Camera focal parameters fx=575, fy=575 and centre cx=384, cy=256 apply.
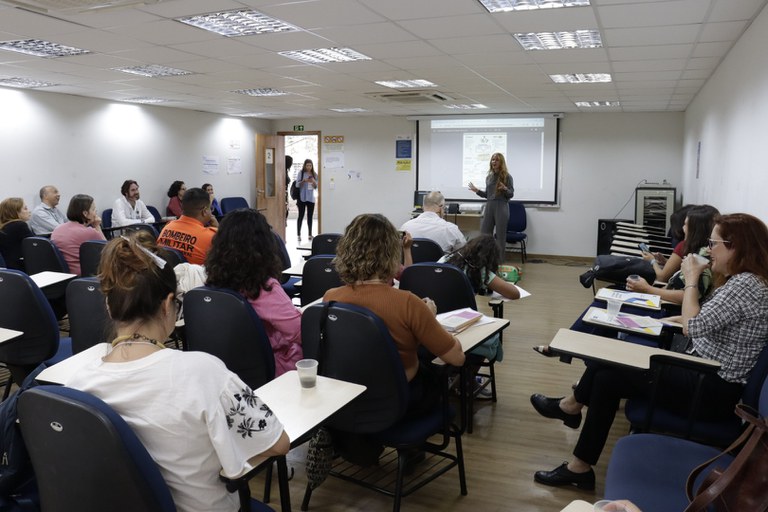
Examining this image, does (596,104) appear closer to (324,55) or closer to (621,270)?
(621,270)

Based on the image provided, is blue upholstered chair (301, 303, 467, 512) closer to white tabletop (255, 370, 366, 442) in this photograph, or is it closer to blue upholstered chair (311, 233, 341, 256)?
white tabletop (255, 370, 366, 442)

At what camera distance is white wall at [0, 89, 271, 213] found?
725 cm

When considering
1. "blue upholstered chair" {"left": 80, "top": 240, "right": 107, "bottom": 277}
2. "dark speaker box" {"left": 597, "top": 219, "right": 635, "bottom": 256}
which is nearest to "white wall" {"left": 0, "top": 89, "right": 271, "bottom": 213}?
"blue upholstered chair" {"left": 80, "top": 240, "right": 107, "bottom": 277}

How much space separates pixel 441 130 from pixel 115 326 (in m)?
9.55

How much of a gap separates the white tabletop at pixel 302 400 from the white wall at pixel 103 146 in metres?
6.79

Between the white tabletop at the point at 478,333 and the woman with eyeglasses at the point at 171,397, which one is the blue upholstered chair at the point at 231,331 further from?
the woman with eyeglasses at the point at 171,397

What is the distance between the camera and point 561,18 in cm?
375

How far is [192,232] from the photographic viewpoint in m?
4.01

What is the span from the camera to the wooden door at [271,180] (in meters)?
11.5

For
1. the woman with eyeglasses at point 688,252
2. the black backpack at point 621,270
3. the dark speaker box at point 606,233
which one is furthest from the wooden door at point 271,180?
the woman with eyeglasses at point 688,252

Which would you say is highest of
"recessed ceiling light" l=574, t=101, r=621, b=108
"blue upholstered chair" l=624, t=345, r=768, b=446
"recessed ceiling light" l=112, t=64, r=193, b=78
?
"recessed ceiling light" l=574, t=101, r=621, b=108

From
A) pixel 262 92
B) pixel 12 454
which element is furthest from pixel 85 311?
pixel 262 92

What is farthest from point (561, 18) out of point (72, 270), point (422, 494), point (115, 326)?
point (72, 270)

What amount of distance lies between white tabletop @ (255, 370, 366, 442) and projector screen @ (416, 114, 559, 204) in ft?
28.4
